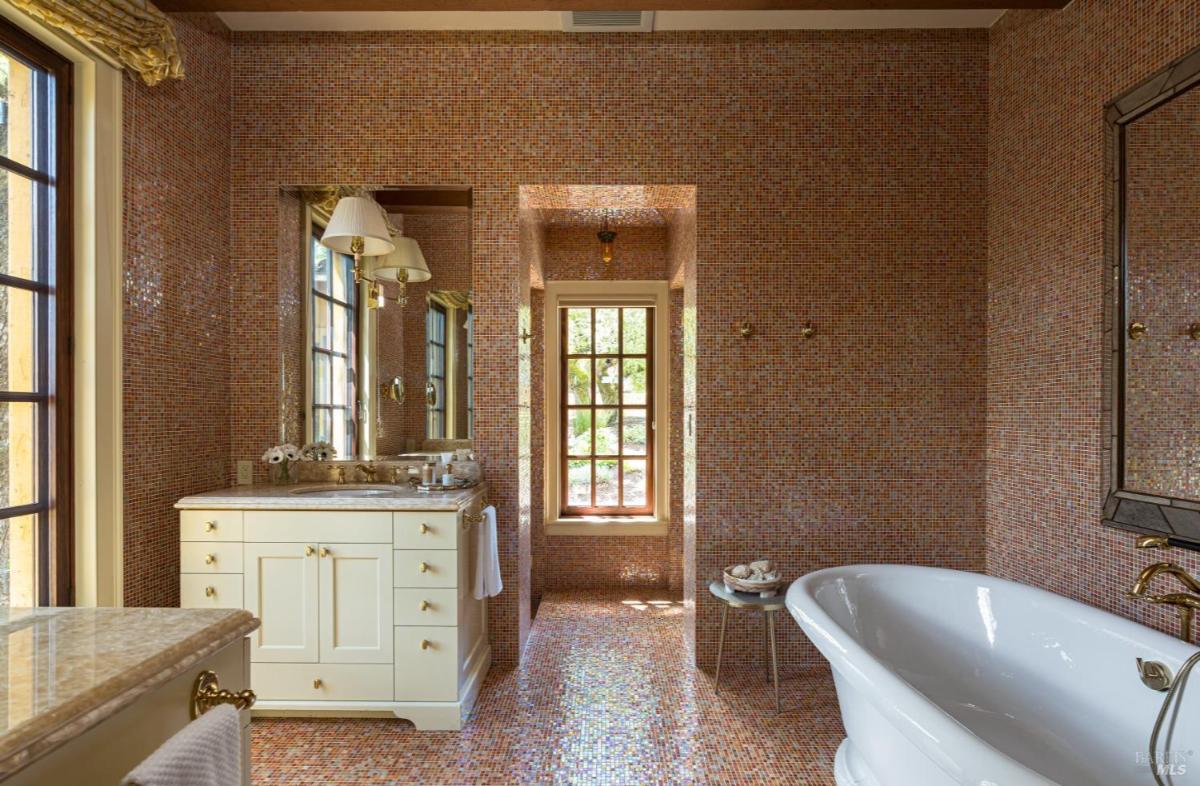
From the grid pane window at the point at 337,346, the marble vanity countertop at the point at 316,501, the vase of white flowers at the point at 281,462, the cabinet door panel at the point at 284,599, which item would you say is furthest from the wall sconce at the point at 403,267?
the cabinet door panel at the point at 284,599

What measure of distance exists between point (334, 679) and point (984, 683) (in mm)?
2313

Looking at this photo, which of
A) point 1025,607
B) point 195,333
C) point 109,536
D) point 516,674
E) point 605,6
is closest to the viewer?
point 1025,607

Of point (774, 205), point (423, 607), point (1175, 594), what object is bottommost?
point (423, 607)

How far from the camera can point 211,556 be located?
8.16 ft

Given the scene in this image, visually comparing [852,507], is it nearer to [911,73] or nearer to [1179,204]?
[1179,204]

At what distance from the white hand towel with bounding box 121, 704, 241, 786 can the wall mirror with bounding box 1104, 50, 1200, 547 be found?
2427 millimetres

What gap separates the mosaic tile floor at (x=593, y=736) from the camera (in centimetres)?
221

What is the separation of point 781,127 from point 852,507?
5.89 feet

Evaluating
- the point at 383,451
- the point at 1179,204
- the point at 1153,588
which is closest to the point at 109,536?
the point at 383,451

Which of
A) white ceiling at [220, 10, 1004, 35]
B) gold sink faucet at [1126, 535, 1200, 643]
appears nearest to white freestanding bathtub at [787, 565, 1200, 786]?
gold sink faucet at [1126, 535, 1200, 643]

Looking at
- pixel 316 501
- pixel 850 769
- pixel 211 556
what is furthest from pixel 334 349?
pixel 850 769

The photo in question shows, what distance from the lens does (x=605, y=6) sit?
2.62m

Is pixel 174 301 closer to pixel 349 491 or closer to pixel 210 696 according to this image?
pixel 349 491

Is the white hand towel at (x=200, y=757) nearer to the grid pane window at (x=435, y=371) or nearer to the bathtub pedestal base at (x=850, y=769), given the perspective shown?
the bathtub pedestal base at (x=850, y=769)
